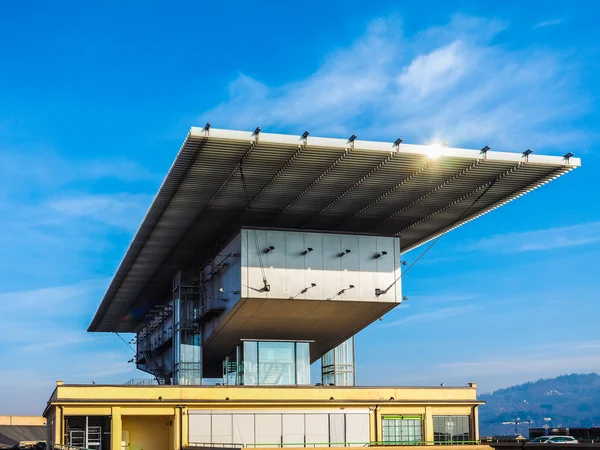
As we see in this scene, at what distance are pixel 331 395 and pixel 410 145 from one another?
18251mm

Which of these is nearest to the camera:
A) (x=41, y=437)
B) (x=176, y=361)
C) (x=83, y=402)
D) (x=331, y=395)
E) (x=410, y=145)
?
(x=410, y=145)

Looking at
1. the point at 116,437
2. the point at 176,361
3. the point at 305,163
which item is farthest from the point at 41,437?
the point at 305,163

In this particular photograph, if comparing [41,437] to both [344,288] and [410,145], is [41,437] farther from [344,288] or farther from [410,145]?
[410,145]

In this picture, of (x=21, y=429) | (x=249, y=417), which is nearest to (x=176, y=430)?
(x=249, y=417)

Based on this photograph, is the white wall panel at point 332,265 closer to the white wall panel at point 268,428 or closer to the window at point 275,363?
the window at point 275,363

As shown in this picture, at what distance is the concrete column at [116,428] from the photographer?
55200 millimetres

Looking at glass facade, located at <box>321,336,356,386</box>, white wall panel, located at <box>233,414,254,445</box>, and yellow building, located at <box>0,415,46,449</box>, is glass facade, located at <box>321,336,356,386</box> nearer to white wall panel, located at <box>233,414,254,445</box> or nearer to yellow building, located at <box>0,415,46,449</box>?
white wall panel, located at <box>233,414,254,445</box>

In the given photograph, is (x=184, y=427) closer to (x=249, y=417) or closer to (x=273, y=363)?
(x=249, y=417)

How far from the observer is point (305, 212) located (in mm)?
60594

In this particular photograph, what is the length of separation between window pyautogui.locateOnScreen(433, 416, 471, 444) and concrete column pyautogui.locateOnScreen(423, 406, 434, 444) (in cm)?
35

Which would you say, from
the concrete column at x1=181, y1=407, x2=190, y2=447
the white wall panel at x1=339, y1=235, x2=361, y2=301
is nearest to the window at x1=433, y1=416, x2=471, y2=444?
the white wall panel at x1=339, y1=235, x2=361, y2=301

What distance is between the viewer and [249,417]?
57.5 meters

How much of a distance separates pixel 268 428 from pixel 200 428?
4.35m

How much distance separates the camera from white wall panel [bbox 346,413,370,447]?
2323 inches
